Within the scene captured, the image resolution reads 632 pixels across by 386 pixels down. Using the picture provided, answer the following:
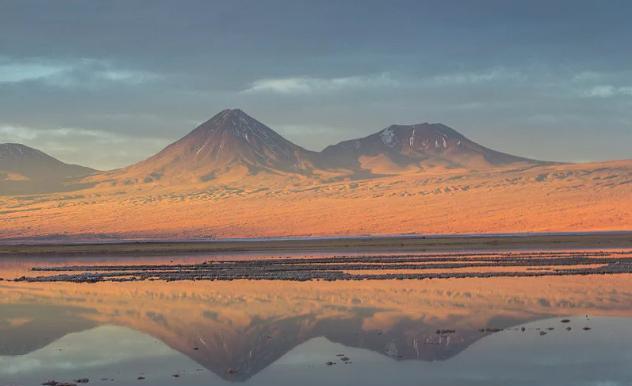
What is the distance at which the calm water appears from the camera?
1927 centimetres

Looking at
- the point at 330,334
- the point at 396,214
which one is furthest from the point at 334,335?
the point at 396,214

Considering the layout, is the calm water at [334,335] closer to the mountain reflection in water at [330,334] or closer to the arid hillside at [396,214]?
the mountain reflection in water at [330,334]

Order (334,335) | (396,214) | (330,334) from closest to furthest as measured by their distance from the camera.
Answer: (334,335), (330,334), (396,214)

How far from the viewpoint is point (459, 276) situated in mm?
44594

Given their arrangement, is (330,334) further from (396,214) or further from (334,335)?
(396,214)

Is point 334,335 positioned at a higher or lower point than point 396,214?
lower

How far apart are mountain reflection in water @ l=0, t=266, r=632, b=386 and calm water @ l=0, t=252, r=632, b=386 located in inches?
1.9

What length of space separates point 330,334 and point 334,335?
27 centimetres

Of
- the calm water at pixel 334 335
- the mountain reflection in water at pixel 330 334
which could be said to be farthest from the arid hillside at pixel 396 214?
the mountain reflection in water at pixel 330 334

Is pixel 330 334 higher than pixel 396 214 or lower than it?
lower

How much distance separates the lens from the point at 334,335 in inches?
988

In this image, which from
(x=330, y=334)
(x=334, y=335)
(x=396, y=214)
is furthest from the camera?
(x=396, y=214)

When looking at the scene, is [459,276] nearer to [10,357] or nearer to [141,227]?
[10,357]

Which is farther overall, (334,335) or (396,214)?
(396,214)
